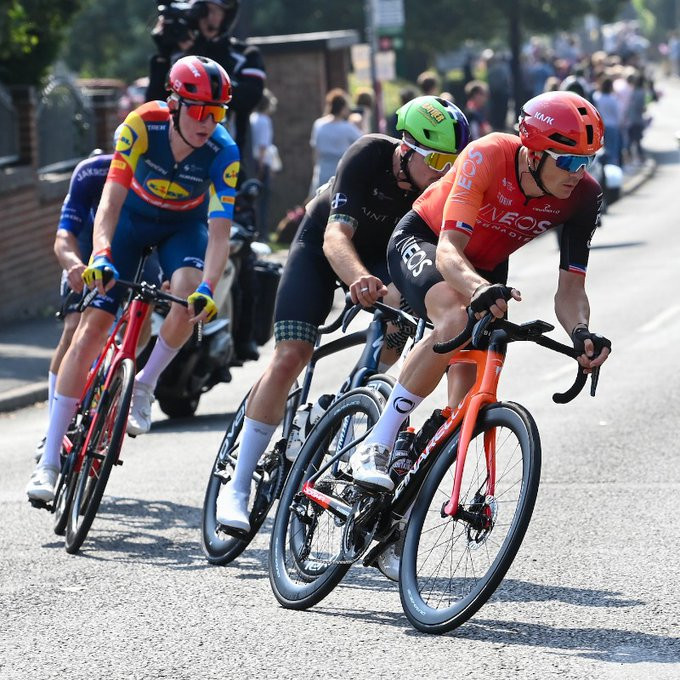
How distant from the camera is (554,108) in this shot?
18.2 feet

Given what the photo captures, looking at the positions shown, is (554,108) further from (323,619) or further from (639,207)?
(639,207)

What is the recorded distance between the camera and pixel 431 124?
251 inches

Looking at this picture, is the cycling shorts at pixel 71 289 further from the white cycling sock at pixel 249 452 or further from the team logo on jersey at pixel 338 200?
the team logo on jersey at pixel 338 200

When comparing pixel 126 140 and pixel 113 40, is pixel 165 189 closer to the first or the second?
pixel 126 140

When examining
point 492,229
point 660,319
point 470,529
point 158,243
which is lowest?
point 660,319

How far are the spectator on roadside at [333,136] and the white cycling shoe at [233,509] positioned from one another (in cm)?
1344

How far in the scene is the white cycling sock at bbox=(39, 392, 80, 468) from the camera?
7.57 m

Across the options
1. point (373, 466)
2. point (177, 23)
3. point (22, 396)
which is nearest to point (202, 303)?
point (373, 466)

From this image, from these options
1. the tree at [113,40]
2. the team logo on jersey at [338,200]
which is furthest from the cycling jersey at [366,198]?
the tree at [113,40]

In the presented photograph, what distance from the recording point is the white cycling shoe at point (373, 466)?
5828 mm

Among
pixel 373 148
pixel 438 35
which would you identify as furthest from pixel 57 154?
pixel 438 35

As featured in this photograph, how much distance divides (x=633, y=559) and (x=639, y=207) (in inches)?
866

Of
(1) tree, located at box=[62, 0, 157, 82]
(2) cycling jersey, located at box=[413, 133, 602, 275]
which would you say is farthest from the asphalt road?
(1) tree, located at box=[62, 0, 157, 82]

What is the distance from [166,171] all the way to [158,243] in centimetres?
38
